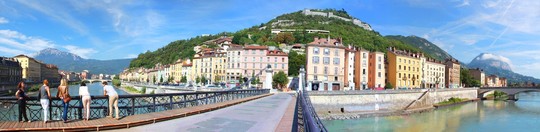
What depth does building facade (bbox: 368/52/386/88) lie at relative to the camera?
7550 centimetres

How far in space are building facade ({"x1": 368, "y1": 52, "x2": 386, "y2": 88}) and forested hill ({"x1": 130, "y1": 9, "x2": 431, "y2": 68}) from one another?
32.1 metres

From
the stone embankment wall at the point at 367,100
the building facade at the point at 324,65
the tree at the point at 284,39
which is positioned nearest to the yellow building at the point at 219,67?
the building facade at the point at 324,65

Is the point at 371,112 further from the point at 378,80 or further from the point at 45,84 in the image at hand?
the point at 45,84

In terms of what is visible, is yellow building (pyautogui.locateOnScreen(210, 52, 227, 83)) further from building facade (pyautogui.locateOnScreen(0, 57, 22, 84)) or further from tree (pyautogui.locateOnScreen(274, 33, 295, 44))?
building facade (pyautogui.locateOnScreen(0, 57, 22, 84))

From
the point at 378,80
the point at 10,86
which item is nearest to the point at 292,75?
the point at 378,80

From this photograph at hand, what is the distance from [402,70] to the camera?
81000mm

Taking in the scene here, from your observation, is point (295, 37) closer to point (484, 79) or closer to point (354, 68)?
point (354, 68)

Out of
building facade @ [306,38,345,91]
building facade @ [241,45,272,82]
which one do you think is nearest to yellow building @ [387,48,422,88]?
building facade @ [306,38,345,91]

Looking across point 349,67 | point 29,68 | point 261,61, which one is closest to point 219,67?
point 261,61

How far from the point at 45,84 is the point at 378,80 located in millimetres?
71040

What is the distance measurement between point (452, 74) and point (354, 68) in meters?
53.5

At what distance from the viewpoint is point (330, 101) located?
5200cm

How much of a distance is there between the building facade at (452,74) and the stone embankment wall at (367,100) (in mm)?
46213

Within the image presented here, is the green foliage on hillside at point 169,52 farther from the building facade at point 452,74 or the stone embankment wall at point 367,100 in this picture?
the stone embankment wall at point 367,100
